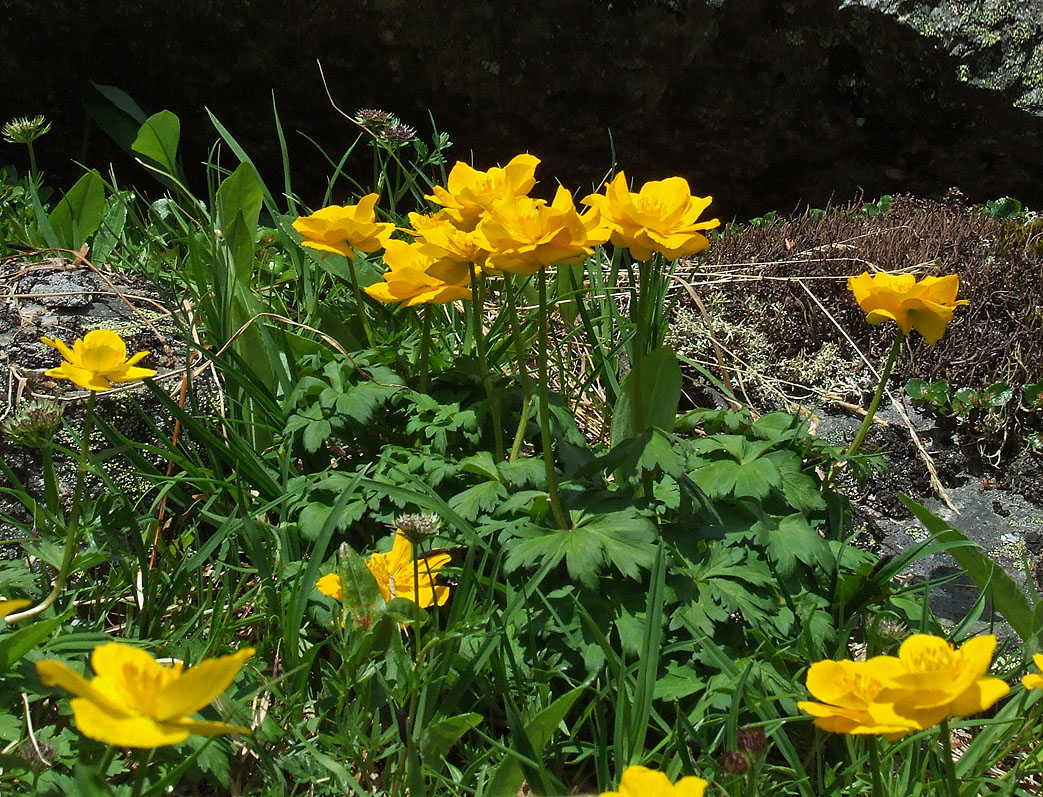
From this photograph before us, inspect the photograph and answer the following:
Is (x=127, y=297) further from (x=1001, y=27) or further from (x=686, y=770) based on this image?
(x=1001, y=27)

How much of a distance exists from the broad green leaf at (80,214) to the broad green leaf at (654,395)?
1.72 meters

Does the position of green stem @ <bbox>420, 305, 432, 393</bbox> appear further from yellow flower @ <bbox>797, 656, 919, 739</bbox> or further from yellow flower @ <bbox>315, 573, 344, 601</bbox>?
yellow flower @ <bbox>797, 656, 919, 739</bbox>

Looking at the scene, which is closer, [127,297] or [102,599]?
[102,599]

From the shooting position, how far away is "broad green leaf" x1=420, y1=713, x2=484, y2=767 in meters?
1.38

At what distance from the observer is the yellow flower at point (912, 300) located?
5.29 ft

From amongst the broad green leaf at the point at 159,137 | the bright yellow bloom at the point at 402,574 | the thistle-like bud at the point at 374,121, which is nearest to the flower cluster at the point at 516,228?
the bright yellow bloom at the point at 402,574

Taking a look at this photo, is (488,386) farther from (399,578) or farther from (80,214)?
(80,214)

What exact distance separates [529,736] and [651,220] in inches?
30.8

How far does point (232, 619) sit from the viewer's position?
1659mm

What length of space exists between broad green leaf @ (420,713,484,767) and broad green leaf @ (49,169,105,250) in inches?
76.0

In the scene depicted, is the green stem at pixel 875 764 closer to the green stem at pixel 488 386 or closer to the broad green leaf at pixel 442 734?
the broad green leaf at pixel 442 734

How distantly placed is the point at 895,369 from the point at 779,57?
68.9 inches

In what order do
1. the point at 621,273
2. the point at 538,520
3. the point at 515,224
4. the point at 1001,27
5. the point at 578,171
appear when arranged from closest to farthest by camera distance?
the point at 515,224, the point at 538,520, the point at 621,273, the point at 1001,27, the point at 578,171

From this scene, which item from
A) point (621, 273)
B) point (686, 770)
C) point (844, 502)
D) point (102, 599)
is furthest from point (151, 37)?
point (686, 770)
